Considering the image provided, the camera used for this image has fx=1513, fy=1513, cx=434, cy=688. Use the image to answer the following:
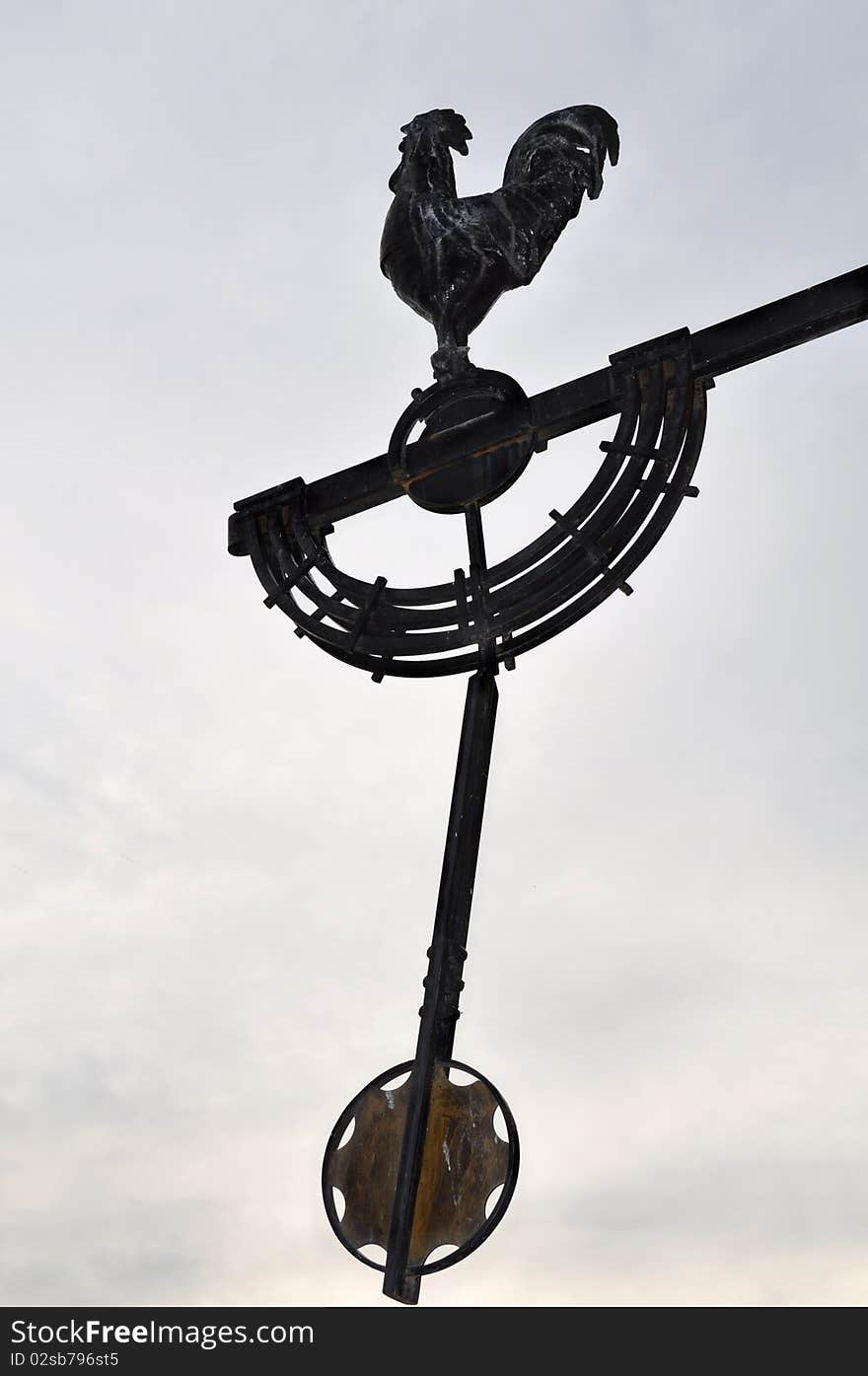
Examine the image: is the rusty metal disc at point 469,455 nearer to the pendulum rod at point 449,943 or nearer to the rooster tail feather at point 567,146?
the pendulum rod at point 449,943

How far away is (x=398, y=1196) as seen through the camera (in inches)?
138

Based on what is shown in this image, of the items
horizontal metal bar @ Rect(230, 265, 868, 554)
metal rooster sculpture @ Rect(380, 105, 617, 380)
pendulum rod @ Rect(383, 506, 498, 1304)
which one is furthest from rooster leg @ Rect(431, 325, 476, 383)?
pendulum rod @ Rect(383, 506, 498, 1304)

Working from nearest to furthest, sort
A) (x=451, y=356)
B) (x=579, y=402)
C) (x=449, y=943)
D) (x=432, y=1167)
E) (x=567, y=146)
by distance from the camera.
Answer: (x=432, y=1167), (x=449, y=943), (x=579, y=402), (x=451, y=356), (x=567, y=146)

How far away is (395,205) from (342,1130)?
9.06 ft

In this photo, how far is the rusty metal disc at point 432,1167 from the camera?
347 centimetres

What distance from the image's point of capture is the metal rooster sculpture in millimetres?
4496

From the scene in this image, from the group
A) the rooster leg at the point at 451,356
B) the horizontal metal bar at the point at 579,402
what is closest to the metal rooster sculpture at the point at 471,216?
the rooster leg at the point at 451,356

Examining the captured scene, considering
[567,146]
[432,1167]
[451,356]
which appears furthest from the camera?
[567,146]

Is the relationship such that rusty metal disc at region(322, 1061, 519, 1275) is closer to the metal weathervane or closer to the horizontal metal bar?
the metal weathervane

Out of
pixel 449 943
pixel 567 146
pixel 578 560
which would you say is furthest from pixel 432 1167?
pixel 567 146

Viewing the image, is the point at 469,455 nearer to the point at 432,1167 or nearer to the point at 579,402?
the point at 579,402

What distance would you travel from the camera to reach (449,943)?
3.71m

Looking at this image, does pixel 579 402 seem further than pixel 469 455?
No

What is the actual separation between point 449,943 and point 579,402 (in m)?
1.52
